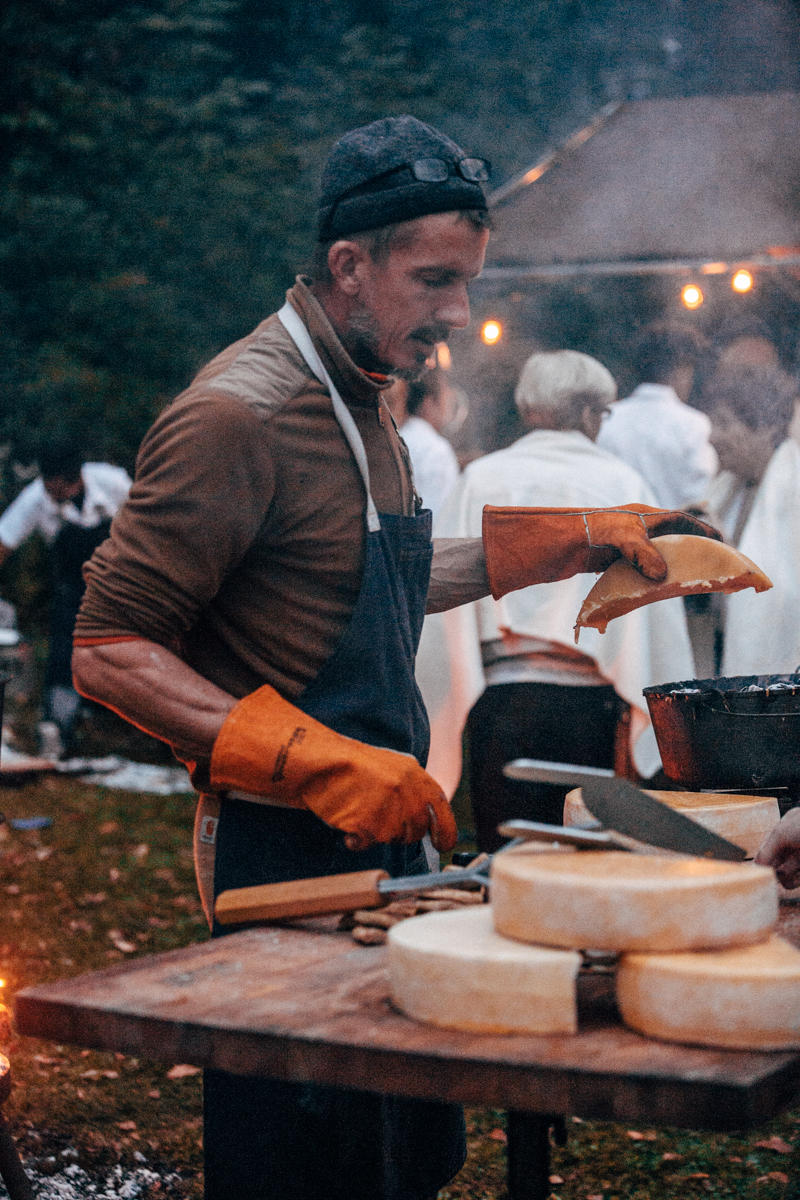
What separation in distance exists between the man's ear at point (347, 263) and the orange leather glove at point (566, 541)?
507mm

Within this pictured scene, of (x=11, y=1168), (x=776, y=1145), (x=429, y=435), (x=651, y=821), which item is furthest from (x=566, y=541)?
(x=429, y=435)

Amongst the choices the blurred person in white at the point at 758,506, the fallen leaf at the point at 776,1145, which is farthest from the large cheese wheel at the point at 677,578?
the blurred person in white at the point at 758,506

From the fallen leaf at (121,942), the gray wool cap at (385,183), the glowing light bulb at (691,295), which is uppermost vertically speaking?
the glowing light bulb at (691,295)

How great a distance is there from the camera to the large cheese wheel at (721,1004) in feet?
3.91

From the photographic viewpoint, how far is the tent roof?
662 centimetres

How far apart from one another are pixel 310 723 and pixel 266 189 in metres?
13.9

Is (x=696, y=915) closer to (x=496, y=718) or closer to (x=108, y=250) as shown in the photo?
(x=496, y=718)

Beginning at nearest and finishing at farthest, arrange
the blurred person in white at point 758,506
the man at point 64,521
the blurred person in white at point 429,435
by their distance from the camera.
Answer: the blurred person in white at point 758,506, the blurred person in white at point 429,435, the man at point 64,521

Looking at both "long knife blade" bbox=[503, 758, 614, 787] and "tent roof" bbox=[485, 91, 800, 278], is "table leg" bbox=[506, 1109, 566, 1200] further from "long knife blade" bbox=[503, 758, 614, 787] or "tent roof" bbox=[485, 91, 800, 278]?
"tent roof" bbox=[485, 91, 800, 278]

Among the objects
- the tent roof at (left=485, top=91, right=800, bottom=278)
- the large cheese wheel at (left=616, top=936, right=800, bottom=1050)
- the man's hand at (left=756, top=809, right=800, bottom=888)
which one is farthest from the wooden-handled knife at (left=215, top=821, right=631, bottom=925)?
the tent roof at (left=485, top=91, right=800, bottom=278)

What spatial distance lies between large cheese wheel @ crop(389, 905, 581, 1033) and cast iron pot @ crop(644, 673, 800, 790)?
1.07m

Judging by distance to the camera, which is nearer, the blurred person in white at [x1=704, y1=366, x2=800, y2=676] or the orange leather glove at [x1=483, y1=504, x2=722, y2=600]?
the orange leather glove at [x1=483, y1=504, x2=722, y2=600]

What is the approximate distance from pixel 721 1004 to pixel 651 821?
15.8 inches

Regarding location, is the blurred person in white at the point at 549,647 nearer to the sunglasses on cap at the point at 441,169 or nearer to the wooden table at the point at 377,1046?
the sunglasses on cap at the point at 441,169
